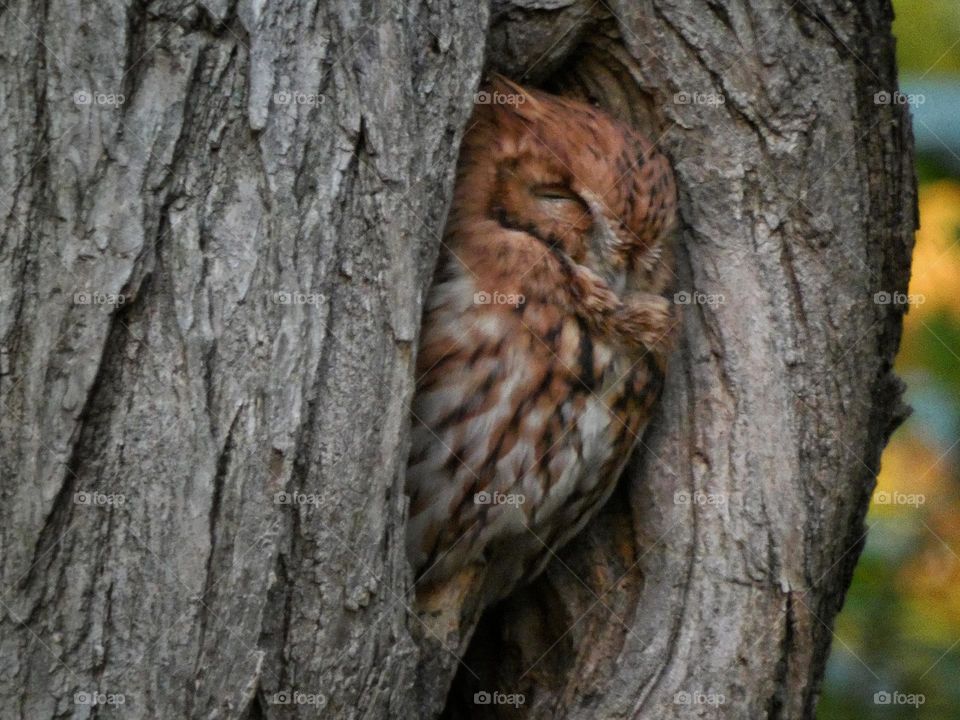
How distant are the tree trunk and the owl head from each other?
0.19m

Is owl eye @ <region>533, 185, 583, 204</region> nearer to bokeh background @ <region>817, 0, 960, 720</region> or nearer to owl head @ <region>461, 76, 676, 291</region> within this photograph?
owl head @ <region>461, 76, 676, 291</region>

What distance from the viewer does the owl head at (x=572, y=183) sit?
9.17 feet

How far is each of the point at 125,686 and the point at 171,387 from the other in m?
0.54

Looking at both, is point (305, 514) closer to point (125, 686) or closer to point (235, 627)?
point (235, 627)

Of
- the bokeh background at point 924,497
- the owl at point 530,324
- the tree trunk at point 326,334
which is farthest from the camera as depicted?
the bokeh background at point 924,497

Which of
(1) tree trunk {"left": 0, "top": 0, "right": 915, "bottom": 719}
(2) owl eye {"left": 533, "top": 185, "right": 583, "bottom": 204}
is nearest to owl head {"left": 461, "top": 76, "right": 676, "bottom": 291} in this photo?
(2) owl eye {"left": 533, "top": 185, "right": 583, "bottom": 204}

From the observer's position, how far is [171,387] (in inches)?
86.9

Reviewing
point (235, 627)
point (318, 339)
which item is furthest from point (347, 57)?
point (235, 627)

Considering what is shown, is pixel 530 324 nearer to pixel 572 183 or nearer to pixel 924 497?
pixel 572 183

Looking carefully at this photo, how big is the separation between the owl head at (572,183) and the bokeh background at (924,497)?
940 mm

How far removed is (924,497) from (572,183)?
1754mm

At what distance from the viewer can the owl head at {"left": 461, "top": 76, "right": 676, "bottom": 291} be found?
279 cm

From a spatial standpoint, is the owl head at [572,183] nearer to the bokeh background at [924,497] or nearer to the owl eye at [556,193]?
the owl eye at [556,193]

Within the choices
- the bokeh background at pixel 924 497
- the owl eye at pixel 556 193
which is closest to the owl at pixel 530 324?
the owl eye at pixel 556 193
